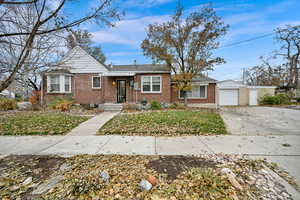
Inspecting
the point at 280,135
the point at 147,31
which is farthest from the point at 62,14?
the point at 147,31

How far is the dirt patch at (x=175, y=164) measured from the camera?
261 cm

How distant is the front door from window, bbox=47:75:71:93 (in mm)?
5032

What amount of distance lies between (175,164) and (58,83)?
46.9ft

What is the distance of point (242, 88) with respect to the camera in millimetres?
16719

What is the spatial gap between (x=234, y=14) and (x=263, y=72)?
21.4 metres

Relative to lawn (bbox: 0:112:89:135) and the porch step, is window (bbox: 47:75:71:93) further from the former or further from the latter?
lawn (bbox: 0:112:89:135)

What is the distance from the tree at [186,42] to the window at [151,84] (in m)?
1.80

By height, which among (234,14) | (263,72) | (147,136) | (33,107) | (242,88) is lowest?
(147,136)

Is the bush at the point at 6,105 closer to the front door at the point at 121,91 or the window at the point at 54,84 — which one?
the window at the point at 54,84

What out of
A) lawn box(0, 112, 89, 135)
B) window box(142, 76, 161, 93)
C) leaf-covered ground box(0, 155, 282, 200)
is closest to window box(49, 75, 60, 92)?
lawn box(0, 112, 89, 135)

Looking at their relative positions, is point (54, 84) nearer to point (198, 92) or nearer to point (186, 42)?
point (186, 42)

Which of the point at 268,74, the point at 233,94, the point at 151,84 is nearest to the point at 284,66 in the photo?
the point at 268,74

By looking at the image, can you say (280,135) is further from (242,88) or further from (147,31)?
(242,88)

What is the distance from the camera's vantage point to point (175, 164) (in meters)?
2.89
